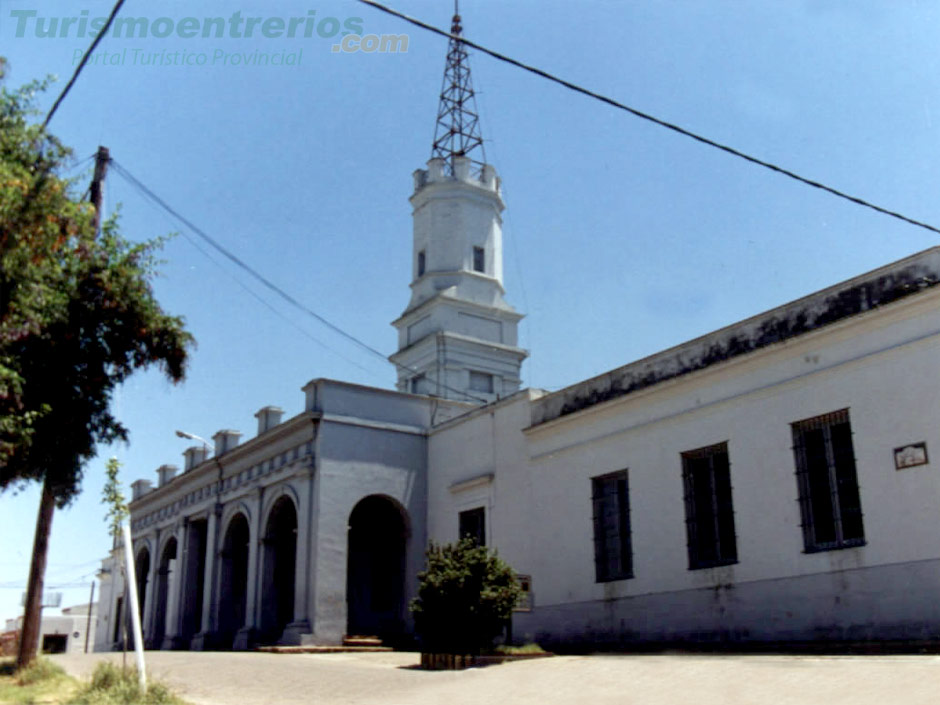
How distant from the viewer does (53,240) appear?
39.3ft

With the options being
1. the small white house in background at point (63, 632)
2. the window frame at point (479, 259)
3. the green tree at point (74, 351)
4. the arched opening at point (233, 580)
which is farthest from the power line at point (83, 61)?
the small white house in background at point (63, 632)

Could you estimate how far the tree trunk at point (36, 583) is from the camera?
14.4 m

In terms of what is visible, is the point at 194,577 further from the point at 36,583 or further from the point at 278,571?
the point at 36,583

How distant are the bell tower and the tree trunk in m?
17.2

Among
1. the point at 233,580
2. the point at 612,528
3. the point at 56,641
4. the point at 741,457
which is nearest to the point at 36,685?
the point at 612,528

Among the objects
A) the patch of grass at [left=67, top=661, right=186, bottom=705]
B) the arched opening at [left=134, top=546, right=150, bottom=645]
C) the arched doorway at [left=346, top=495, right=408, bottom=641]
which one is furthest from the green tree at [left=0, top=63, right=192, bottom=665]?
the arched opening at [left=134, top=546, right=150, bottom=645]

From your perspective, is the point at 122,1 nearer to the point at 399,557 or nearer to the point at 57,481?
the point at 57,481

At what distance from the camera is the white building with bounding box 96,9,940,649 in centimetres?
1420

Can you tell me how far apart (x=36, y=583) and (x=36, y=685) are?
5.76ft

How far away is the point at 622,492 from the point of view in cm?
1883

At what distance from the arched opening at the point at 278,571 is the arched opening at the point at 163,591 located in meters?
7.97

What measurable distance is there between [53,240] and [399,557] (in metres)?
14.5

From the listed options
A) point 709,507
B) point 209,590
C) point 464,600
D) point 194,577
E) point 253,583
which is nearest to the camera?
point 464,600

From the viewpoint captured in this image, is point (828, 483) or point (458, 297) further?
point (458, 297)
